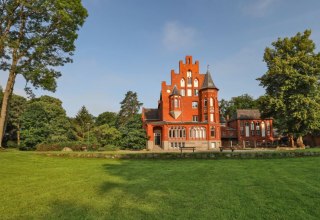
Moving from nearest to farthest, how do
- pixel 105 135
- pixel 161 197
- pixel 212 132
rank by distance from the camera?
pixel 161 197 → pixel 212 132 → pixel 105 135

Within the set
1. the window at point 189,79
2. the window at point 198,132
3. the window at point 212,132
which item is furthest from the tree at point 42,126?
the window at point 212,132

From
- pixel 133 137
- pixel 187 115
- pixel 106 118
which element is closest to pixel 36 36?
pixel 133 137

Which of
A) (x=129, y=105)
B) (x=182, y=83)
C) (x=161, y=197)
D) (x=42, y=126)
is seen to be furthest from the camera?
(x=129, y=105)

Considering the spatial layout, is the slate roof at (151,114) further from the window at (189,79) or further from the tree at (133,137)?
the window at (189,79)

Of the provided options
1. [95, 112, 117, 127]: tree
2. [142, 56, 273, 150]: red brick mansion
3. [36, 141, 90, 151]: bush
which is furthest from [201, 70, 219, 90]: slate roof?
[95, 112, 117, 127]: tree

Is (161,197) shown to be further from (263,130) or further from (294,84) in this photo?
(263,130)

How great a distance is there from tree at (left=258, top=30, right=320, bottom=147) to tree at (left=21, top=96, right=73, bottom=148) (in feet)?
119

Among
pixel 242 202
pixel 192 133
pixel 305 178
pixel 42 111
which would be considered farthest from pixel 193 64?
pixel 242 202

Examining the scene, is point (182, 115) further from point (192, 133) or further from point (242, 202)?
point (242, 202)

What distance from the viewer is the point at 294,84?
1391 inches

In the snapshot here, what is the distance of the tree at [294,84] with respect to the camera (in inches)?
1377

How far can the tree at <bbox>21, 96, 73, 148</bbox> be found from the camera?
4509cm

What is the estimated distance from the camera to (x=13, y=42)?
1795 cm

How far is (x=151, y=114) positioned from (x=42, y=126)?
21.8 meters
